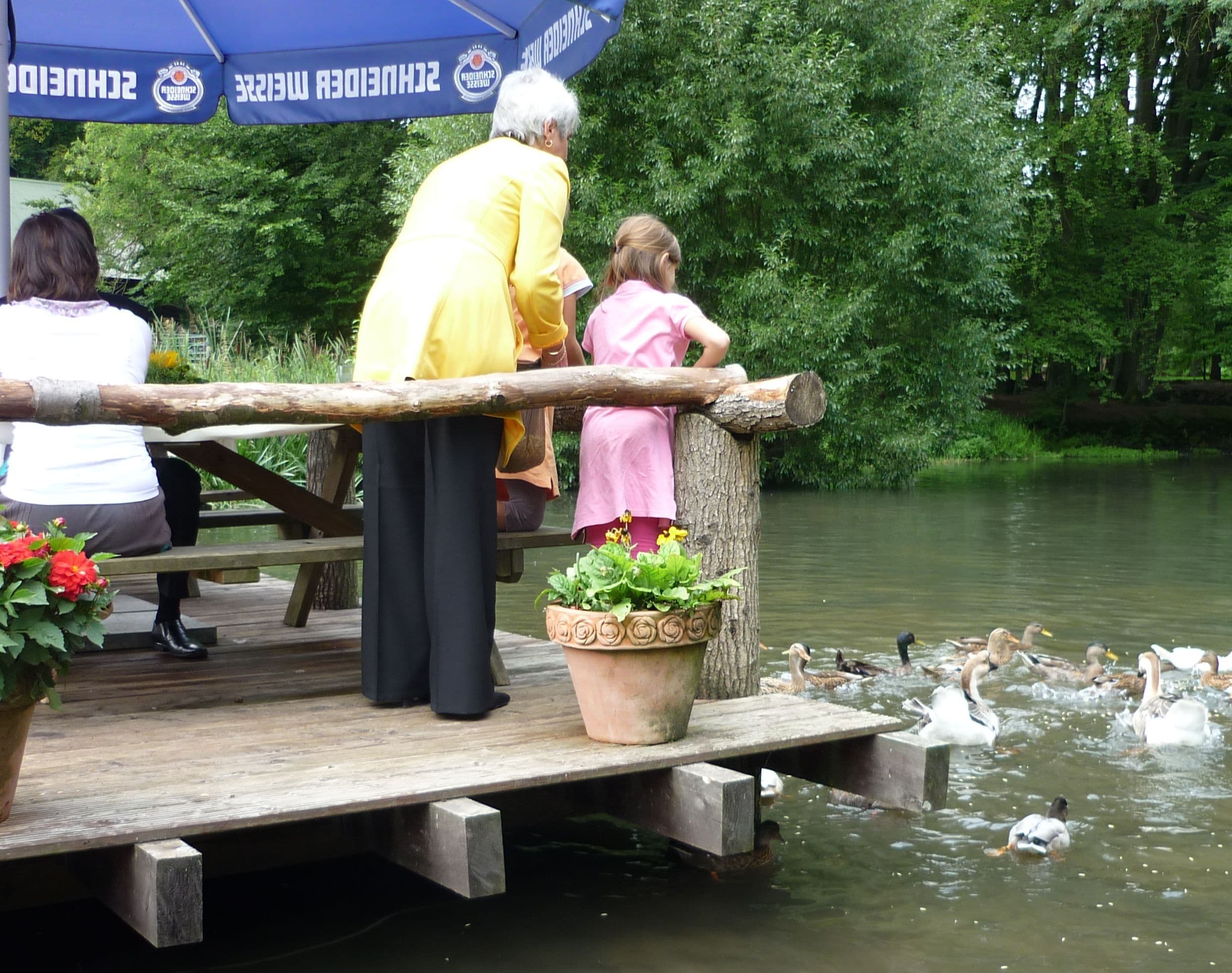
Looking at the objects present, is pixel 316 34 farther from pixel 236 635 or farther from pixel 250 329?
pixel 250 329

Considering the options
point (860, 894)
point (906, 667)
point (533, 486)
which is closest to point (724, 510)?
point (533, 486)

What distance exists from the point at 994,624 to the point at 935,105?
12922 mm

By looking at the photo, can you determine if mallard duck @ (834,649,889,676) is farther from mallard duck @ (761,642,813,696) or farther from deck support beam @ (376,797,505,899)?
deck support beam @ (376,797,505,899)

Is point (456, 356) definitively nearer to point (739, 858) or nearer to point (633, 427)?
point (633, 427)

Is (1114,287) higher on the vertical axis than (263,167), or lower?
lower

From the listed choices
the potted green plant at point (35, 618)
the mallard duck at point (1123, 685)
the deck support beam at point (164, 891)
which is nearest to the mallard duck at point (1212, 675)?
the mallard duck at point (1123, 685)

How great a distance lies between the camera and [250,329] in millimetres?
36094

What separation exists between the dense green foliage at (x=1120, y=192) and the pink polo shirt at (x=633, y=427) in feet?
96.9

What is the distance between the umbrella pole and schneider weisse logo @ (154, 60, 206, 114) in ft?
5.23

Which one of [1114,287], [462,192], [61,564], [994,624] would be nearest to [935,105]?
[994,624]

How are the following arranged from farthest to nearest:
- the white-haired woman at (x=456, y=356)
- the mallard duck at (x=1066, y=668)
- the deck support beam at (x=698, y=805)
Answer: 1. the mallard duck at (x=1066, y=668)
2. the white-haired woman at (x=456, y=356)
3. the deck support beam at (x=698, y=805)

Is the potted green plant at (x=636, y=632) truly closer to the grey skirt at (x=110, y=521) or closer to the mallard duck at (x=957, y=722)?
the grey skirt at (x=110, y=521)

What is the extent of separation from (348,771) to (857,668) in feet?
17.4

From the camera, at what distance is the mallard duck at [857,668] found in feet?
28.9
